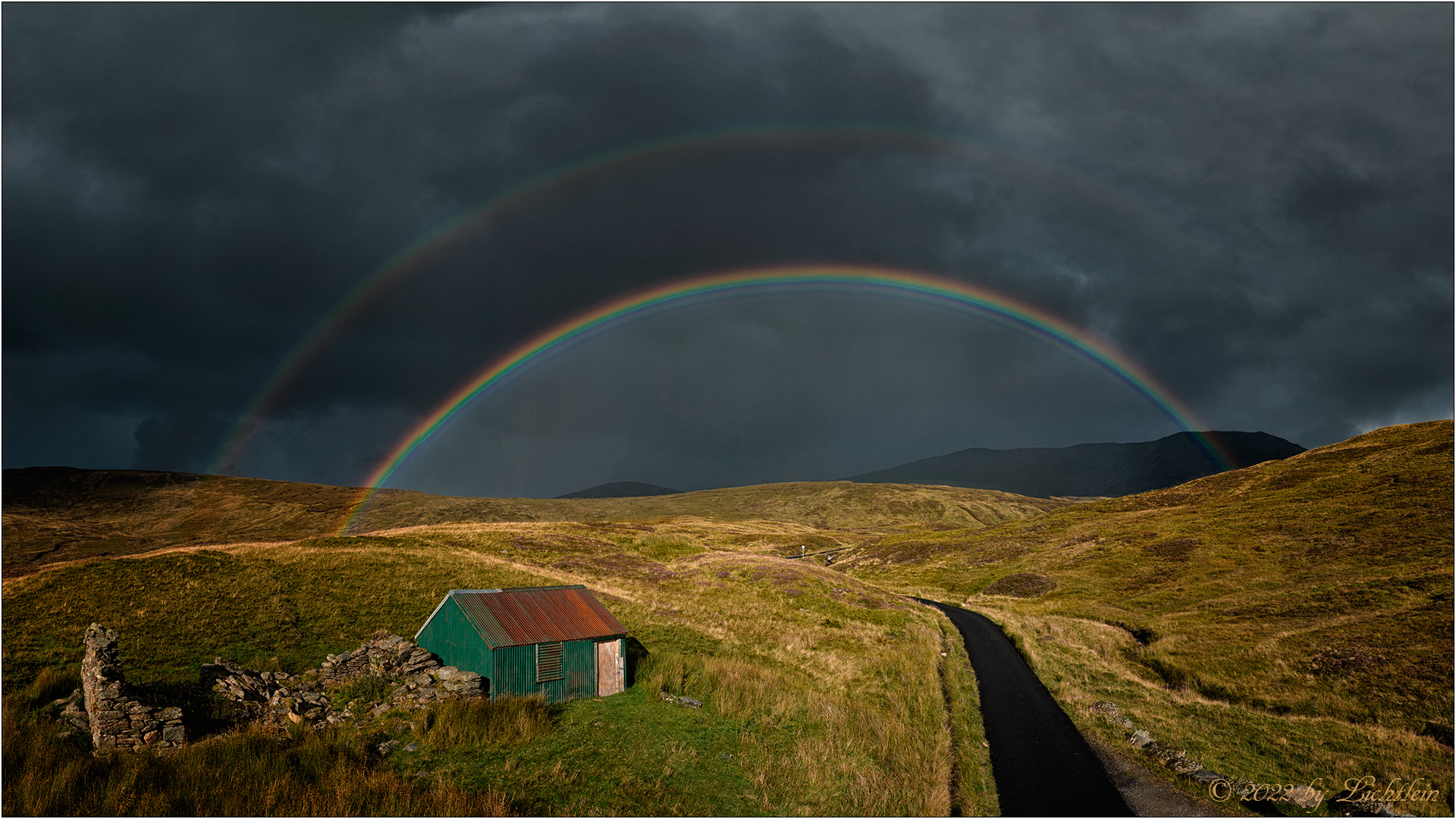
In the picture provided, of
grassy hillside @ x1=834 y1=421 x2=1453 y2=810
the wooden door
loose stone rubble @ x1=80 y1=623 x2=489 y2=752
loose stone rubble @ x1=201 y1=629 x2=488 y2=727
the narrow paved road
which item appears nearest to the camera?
loose stone rubble @ x1=80 y1=623 x2=489 y2=752

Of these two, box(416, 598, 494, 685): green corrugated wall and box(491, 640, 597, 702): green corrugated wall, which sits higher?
box(416, 598, 494, 685): green corrugated wall

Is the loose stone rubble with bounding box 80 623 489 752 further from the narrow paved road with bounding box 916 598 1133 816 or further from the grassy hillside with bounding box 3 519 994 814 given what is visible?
the narrow paved road with bounding box 916 598 1133 816

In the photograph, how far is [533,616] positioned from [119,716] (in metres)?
13.0

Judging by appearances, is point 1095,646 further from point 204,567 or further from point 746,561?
point 204,567

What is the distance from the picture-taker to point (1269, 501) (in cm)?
8075

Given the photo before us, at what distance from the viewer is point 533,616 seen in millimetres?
27484

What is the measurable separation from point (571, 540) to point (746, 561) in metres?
23.2

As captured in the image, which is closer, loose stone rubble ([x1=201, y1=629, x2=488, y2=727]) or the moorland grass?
the moorland grass

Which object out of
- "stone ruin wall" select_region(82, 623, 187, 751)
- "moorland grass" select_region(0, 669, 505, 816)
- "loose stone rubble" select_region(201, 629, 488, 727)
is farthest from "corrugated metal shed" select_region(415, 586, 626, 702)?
"stone ruin wall" select_region(82, 623, 187, 751)

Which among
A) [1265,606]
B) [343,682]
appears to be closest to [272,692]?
[343,682]

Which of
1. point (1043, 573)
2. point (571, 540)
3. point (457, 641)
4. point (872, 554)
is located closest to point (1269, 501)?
point (1043, 573)

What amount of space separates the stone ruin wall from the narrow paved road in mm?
22897

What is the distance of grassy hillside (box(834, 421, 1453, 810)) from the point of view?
23484mm

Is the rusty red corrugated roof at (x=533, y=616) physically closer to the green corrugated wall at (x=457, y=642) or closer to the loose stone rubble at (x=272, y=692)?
the green corrugated wall at (x=457, y=642)
